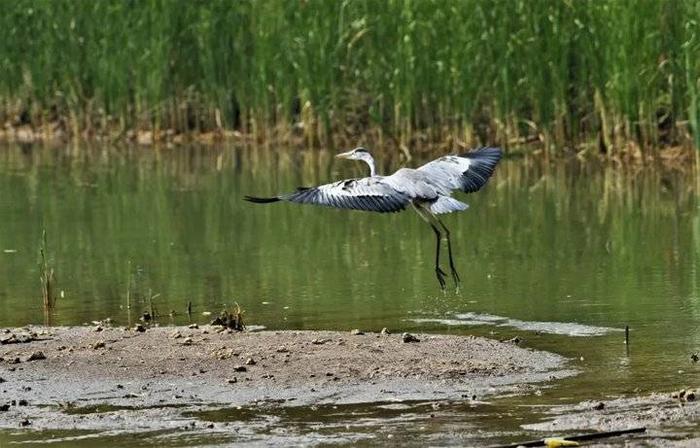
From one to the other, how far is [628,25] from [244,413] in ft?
40.8

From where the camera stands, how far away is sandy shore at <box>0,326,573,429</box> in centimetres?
804

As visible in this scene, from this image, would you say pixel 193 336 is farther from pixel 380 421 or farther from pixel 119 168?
pixel 119 168

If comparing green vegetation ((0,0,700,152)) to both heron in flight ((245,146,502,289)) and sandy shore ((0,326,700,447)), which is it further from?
sandy shore ((0,326,700,447))

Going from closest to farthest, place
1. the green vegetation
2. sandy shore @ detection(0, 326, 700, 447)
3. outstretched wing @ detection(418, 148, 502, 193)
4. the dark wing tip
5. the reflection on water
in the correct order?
sandy shore @ detection(0, 326, 700, 447) < the reflection on water < outstretched wing @ detection(418, 148, 502, 193) < the dark wing tip < the green vegetation

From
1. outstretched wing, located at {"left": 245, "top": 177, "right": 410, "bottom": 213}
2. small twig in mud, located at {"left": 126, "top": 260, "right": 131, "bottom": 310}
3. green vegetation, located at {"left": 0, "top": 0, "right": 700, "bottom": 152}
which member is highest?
green vegetation, located at {"left": 0, "top": 0, "right": 700, "bottom": 152}

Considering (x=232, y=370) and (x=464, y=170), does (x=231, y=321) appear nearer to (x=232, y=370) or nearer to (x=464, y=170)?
(x=232, y=370)

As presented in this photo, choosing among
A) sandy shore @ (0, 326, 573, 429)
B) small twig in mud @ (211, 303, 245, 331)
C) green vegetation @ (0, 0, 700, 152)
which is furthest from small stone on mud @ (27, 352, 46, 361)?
green vegetation @ (0, 0, 700, 152)

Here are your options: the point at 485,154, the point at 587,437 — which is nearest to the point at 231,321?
the point at 485,154

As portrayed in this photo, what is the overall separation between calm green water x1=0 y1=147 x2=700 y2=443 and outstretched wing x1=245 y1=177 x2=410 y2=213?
852 millimetres

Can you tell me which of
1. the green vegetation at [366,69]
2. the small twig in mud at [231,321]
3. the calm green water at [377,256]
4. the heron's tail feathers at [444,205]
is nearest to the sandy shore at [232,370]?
the small twig in mud at [231,321]

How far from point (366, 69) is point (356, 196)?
12.8m

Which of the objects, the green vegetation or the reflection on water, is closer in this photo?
the reflection on water

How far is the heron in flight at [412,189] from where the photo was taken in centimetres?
956

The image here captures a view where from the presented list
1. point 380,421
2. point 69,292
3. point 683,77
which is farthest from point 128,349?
point 683,77
